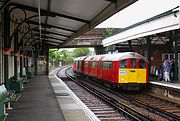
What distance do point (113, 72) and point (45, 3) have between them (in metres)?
8.97

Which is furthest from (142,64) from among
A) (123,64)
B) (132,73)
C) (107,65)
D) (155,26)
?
(155,26)

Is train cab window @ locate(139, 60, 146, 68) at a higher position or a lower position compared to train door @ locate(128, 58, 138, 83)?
higher

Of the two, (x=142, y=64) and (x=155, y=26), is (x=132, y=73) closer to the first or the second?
(x=142, y=64)

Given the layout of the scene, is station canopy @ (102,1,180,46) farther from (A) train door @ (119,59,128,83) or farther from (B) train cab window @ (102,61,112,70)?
(B) train cab window @ (102,61,112,70)

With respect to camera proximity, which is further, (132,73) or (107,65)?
(107,65)

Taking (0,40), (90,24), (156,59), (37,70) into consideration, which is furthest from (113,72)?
(37,70)

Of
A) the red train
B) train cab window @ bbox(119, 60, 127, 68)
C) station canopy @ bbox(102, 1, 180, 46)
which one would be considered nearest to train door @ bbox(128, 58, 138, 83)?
the red train

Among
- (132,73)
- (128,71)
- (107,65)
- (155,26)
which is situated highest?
(155,26)

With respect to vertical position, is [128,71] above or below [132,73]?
above

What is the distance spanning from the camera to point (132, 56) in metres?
20.8

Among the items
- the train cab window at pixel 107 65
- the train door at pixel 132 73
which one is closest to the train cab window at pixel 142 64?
the train door at pixel 132 73

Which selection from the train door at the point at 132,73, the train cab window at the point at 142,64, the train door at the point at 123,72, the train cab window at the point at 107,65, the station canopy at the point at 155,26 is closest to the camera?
the station canopy at the point at 155,26

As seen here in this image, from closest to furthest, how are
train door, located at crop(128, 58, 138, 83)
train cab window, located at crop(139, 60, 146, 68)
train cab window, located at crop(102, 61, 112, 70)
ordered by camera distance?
train door, located at crop(128, 58, 138, 83)
train cab window, located at crop(139, 60, 146, 68)
train cab window, located at crop(102, 61, 112, 70)

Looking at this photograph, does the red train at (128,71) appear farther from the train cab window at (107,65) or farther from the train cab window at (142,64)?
the train cab window at (107,65)
